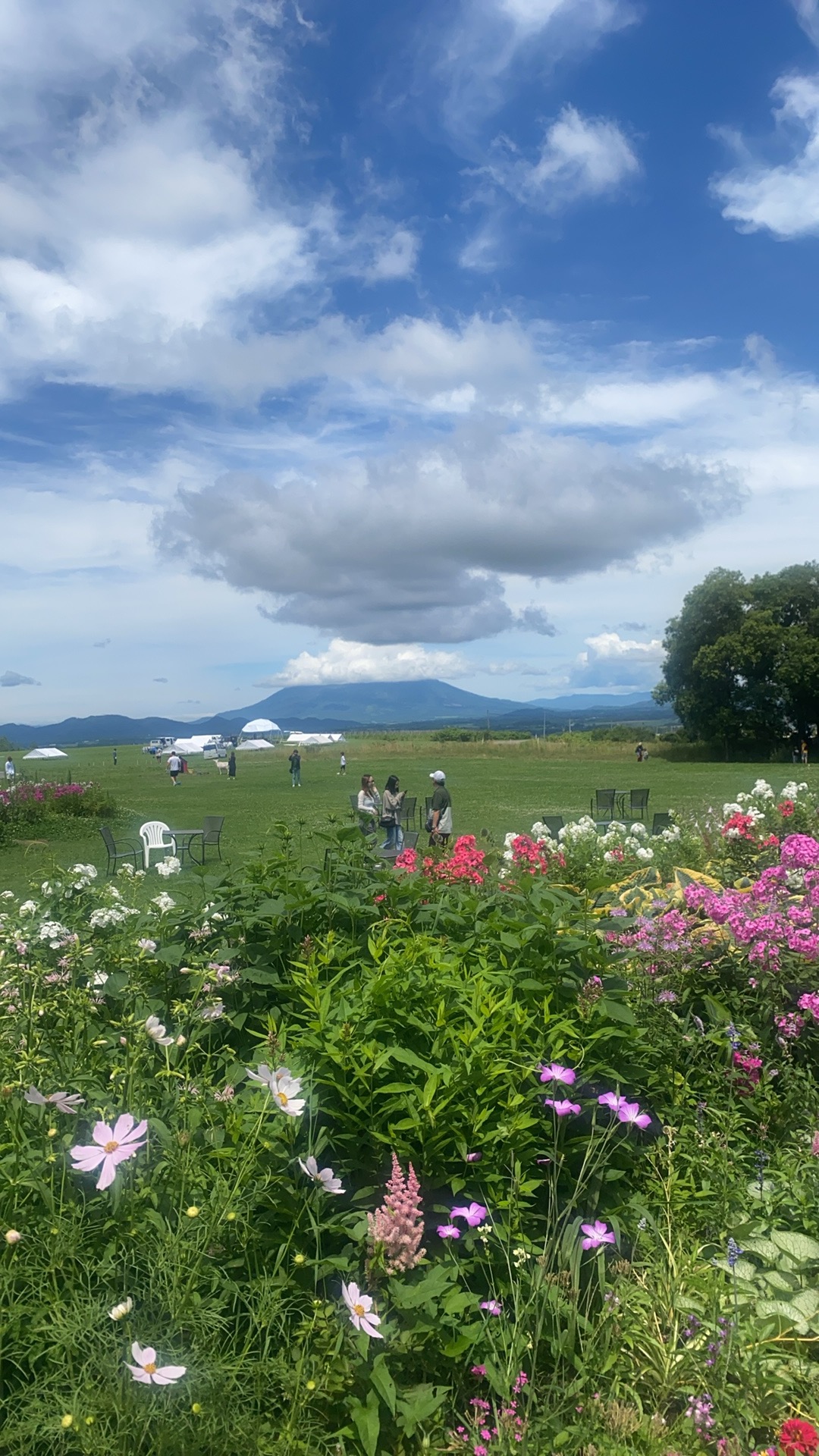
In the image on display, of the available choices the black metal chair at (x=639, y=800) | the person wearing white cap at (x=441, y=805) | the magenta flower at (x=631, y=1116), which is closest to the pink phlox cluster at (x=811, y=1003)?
the magenta flower at (x=631, y=1116)

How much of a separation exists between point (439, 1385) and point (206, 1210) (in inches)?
28.0

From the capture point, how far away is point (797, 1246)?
265 cm

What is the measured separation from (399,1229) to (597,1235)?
606 mm

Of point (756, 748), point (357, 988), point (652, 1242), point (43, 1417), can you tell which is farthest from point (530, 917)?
point (756, 748)

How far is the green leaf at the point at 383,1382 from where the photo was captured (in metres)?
1.89

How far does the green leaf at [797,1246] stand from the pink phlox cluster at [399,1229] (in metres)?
1.25

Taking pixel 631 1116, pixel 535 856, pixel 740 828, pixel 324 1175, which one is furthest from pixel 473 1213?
pixel 740 828

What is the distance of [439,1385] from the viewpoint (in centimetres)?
218

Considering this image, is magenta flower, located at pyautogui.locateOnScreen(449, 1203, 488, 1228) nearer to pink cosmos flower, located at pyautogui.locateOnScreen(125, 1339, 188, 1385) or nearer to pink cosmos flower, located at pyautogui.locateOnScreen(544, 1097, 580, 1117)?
pink cosmos flower, located at pyautogui.locateOnScreen(544, 1097, 580, 1117)

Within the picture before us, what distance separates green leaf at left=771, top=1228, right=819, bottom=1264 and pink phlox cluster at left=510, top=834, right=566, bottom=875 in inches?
135

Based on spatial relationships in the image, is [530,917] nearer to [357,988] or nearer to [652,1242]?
[357,988]

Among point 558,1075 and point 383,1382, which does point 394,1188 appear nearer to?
point 383,1382

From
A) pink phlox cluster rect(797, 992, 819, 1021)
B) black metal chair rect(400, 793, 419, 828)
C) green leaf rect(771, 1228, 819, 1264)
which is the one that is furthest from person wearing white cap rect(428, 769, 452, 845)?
green leaf rect(771, 1228, 819, 1264)

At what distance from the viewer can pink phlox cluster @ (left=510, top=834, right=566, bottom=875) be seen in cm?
655
